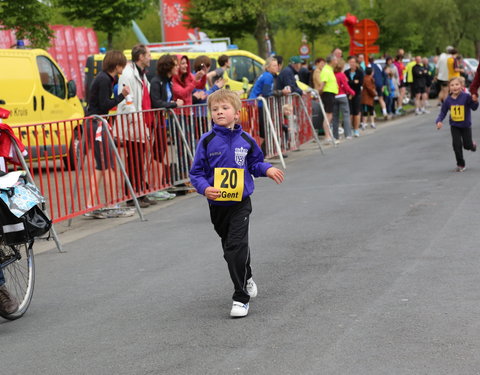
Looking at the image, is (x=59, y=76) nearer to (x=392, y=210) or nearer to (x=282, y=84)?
(x=282, y=84)

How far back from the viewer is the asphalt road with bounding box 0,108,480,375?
209 inches

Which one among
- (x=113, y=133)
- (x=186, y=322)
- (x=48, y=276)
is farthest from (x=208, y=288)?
(x=113, y=133)

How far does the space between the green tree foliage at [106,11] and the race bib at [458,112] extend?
2263 centimetres

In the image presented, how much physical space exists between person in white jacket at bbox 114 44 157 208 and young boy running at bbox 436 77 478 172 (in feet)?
13.6

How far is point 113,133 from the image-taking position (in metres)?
11.8

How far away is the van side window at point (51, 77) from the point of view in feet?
59.6

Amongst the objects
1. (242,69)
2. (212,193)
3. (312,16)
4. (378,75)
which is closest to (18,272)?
(212,193)

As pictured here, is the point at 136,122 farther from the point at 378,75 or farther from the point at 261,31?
the point at 261,31

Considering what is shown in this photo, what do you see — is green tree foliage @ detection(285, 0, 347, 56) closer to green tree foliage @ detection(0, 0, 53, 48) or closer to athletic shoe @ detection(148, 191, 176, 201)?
green tree foliage @ detection(0, 0, 53, 48)

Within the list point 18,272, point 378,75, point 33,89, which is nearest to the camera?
point 18,272

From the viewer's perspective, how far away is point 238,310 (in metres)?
6.24

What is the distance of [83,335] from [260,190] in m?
7.36

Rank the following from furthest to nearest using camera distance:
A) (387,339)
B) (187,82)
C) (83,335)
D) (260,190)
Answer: (187,82) < (260,190) < (83,335) < (387,339)

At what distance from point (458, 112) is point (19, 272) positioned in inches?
327
